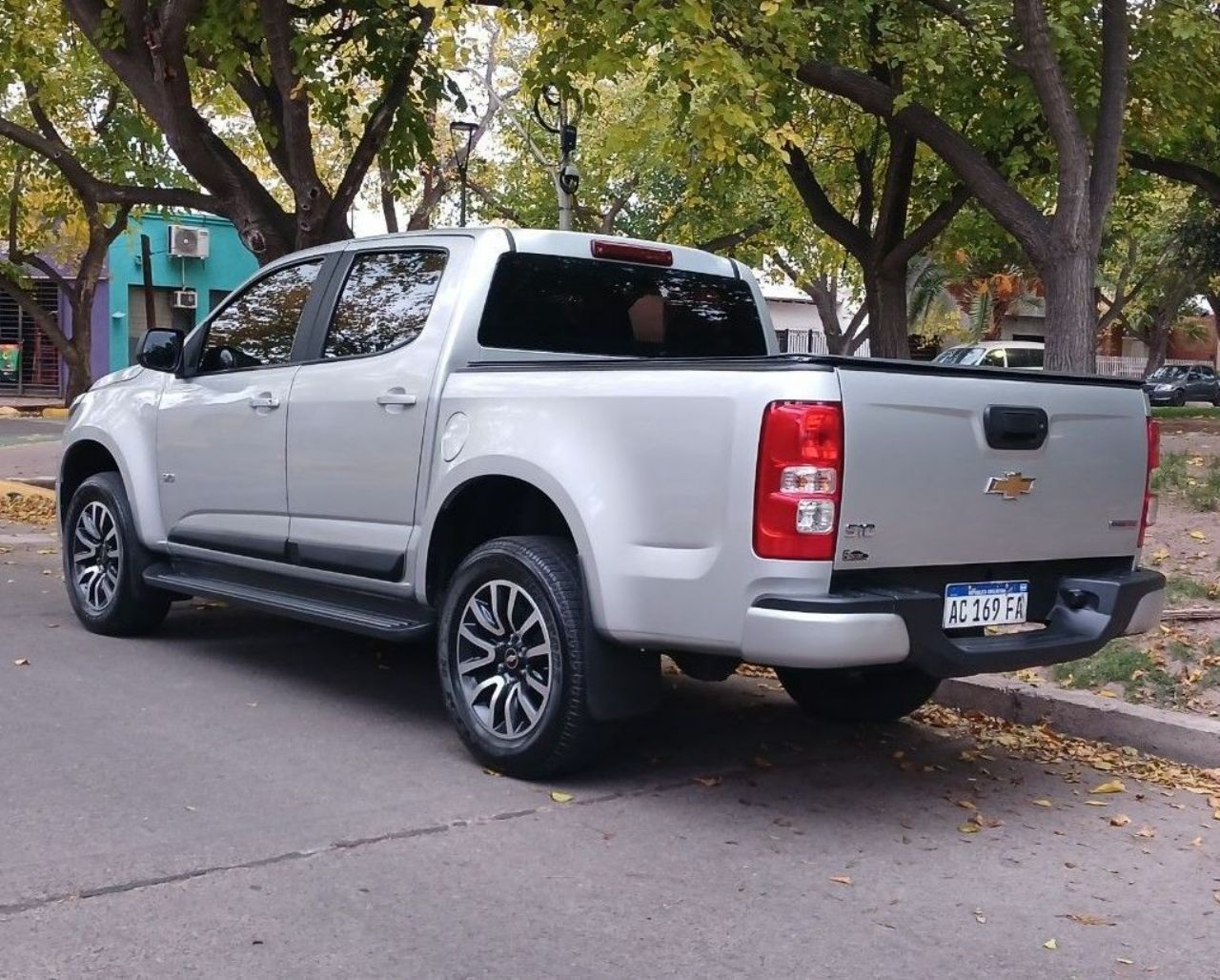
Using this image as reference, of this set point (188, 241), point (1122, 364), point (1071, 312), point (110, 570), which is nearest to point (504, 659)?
point (110, 570)

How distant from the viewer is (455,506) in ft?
18.2

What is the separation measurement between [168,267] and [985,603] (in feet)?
115

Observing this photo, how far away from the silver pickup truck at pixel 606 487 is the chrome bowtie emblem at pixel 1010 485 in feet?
0.04

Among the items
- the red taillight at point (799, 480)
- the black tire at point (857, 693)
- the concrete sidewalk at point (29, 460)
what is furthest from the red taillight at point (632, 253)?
the concrete sidewalk at point (29, 460)

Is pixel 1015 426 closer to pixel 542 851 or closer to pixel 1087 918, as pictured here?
pixel 1087 918

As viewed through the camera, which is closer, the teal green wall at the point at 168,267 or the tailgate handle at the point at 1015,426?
the tailgate handle at the point at 1015,426

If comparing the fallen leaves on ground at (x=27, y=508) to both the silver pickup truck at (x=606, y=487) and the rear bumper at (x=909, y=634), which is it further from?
the rear bumper at (x=909, y=634)

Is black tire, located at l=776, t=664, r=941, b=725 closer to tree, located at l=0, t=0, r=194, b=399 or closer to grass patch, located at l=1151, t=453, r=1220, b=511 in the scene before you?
grass patch, located at l=1151, t=453, r=1220, b=511

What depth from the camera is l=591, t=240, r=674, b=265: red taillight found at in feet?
20.1

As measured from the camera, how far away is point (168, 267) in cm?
3703

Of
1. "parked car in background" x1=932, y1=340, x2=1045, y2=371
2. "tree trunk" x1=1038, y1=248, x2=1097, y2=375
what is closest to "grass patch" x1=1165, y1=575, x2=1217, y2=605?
"tree trunk" x1=1038, y1=248, x2=1097, y2=375

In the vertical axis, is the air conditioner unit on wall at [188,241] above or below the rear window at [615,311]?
above

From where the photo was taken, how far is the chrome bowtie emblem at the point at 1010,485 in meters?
4.80

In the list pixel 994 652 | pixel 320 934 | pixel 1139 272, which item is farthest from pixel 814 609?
pixel 1139 272
